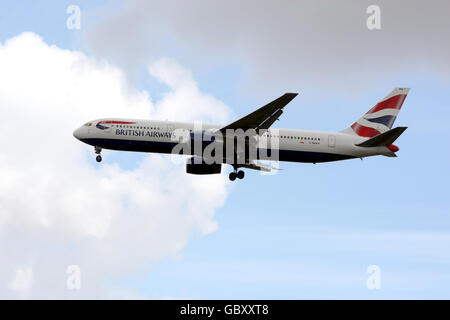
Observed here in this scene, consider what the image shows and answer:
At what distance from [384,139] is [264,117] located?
36.7ft

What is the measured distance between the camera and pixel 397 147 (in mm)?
56156

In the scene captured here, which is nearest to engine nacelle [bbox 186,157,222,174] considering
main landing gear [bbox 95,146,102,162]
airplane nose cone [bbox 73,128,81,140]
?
main landing gear [bbox 95,146,102,162]

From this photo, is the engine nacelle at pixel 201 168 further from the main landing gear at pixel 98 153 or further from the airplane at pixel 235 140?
the main landing gear at pixel 98 153

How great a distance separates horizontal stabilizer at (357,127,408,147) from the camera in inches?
2114

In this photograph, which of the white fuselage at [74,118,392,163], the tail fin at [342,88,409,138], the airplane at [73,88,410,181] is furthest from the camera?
the tail fin at [342,88,409,138]

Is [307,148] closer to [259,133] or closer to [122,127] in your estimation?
[259,133]

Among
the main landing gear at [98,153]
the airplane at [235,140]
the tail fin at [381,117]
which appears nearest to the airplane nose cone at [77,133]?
the airplane at [235,140]

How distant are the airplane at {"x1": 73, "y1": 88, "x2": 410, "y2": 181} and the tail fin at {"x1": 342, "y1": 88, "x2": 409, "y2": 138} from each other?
4.13ft

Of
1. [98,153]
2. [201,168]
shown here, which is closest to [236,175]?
[201,168]

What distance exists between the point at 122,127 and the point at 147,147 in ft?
9.58

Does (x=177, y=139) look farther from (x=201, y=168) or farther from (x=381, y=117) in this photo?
(x=381, y=117)

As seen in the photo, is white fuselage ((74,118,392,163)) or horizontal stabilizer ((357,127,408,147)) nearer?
horizontal stabilizer ((357,127,408,147))

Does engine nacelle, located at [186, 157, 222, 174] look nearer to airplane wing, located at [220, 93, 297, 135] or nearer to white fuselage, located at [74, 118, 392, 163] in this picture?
white fuselage, located at [74, 118, 392, 163]
